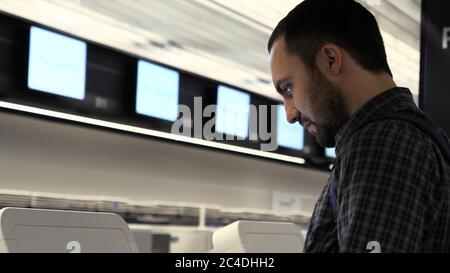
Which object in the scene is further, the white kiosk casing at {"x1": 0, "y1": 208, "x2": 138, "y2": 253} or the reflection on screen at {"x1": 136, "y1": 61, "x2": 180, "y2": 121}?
the reflection on screen at {"x1": 136, "y1": 61, "x2": 180, "y2": 121}

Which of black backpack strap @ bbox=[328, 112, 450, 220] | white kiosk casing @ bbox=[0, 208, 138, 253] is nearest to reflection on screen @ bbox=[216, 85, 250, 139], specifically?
white kiosk casing @ bbox=[0, 208, 138, 253]

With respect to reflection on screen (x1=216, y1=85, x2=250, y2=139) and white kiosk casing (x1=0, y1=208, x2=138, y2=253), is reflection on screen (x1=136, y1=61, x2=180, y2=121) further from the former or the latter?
white kiosk casing (x1=0, y1=208, x2=138, y2=253)

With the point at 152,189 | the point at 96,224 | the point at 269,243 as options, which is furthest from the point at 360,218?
the point at 152,189

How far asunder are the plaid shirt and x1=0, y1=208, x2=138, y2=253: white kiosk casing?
466 mm

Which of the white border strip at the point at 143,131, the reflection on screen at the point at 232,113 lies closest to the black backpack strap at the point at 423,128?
the white border strip at the point at 143,131

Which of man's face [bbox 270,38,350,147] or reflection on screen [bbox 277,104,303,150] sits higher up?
reflection on screen [bbox 277,104,303,150]

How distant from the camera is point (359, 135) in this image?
39.2 inches

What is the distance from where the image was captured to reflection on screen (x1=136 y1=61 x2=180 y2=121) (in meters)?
5.08

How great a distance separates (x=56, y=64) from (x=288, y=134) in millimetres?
3013

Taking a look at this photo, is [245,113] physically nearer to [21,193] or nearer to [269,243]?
[21,193]

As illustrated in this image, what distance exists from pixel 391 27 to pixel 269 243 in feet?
11.5

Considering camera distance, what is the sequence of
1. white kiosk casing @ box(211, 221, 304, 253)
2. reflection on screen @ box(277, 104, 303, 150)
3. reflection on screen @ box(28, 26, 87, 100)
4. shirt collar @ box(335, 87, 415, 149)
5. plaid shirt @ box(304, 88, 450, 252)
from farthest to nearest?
reflection on screen @ box(277, 104, 303, 150), reflection on screen @ box(28, 26, 87, 100), white kiosk casing @ box(211, 221, 304, 253), shirt collar @ box(335, 87, 415, 149), plaid shirt @ box(304, 88, 450, 252)
